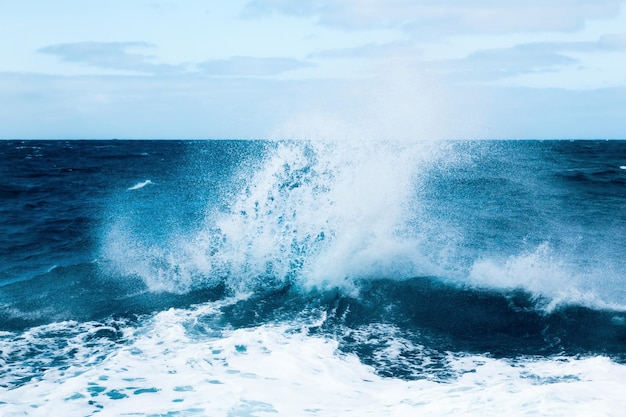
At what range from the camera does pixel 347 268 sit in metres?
11.5

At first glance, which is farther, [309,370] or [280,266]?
[280,266]

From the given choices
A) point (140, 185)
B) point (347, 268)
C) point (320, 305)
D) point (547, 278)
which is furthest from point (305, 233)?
point (140, 185)

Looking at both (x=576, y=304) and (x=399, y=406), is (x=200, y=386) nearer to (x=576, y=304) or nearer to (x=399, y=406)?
(x=399, y=406)

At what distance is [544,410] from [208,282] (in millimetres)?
7153

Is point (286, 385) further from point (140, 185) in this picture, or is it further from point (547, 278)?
point (140, 185)

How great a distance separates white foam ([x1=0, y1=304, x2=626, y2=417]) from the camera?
19.4 ft

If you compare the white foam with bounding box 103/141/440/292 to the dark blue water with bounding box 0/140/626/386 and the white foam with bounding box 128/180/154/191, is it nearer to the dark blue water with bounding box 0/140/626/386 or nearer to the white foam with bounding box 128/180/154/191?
the dark blue water with bounding box 0/140/626/386

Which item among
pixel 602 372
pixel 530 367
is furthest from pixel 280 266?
pixel 602 372

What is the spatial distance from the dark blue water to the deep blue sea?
0.16ft

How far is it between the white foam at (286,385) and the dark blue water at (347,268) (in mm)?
439

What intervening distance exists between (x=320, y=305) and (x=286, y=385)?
3.26 meters

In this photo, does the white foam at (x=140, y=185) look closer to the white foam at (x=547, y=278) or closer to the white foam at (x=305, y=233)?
the white foam at (x=305, y=233)

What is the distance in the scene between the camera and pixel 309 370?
7070mm

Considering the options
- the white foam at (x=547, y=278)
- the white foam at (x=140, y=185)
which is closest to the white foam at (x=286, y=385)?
the white foam at (x=547, y=278)
